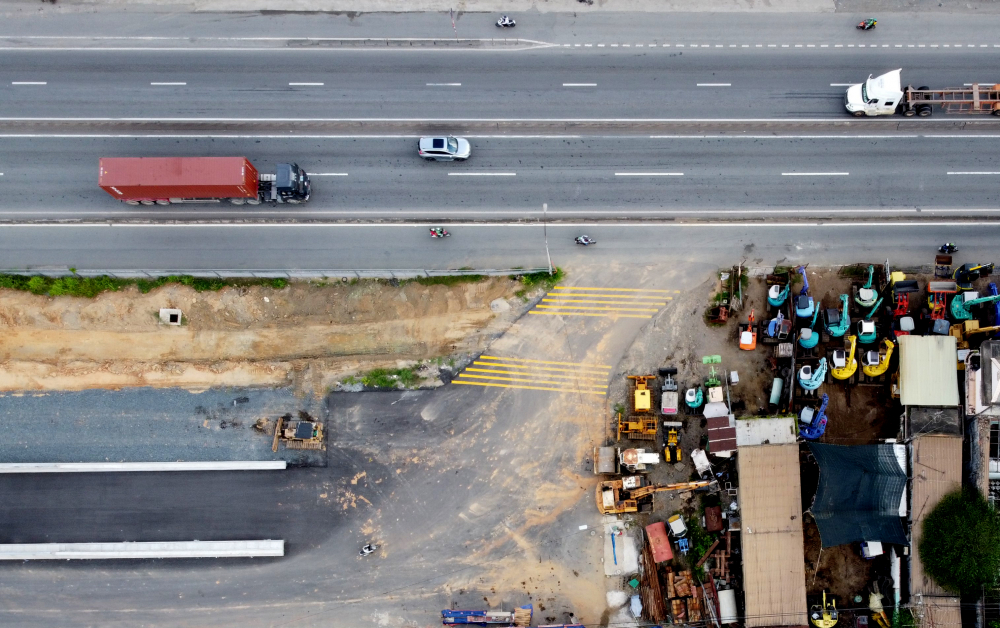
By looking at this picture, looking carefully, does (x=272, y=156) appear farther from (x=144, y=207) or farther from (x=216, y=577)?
(x=216, y=577)

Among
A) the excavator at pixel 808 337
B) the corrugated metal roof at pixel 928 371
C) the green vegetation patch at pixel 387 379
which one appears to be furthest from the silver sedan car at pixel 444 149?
the corrugated metal roof at pixel 928 371

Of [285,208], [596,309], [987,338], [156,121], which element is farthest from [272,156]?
[987,338]

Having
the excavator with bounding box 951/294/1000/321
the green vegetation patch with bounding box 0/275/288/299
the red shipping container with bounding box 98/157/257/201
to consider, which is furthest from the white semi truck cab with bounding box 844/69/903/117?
the red shipping container with bounding box 98/157/257/201

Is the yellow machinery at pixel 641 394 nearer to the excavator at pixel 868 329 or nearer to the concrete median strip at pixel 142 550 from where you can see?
the excavator at pixel 868 329

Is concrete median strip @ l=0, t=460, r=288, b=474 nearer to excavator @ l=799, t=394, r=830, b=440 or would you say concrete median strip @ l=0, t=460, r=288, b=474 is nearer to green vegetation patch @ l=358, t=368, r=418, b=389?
green vegetation patch @ l=358, t=368, r=418, b=389

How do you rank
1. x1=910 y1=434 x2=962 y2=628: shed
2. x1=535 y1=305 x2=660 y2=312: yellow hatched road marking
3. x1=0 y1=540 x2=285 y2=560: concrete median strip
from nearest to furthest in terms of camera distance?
x1=910 y1=434 x2=962 y2=628: shed
x1=0 y1=540 x2=285 y2=560: concrete median strip
x1=535 y1=305 x2=660 y2=312: yellow hatched road marking
